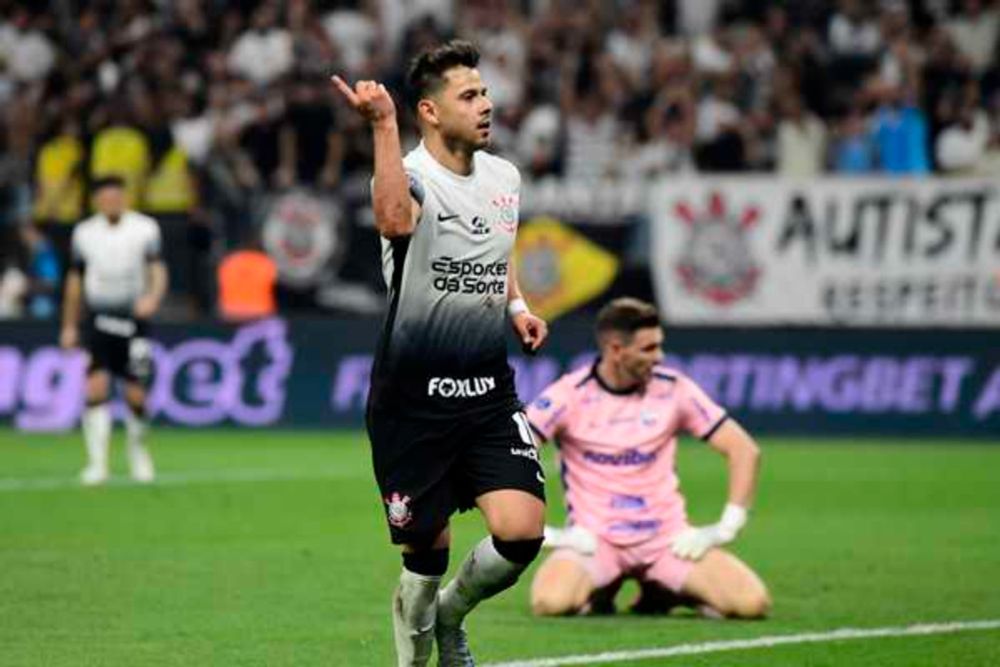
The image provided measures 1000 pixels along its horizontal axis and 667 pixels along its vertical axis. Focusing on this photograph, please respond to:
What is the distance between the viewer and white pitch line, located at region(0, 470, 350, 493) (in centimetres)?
1912

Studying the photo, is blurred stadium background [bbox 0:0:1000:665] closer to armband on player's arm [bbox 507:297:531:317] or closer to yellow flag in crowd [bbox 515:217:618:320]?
yellow flag in crowd [bbox 515:217:618:320]

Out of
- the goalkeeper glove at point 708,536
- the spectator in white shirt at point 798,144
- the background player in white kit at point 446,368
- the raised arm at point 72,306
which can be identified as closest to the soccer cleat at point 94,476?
the raised arm at point 72,306

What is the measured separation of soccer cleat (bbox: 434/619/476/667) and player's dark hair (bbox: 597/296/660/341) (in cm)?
291

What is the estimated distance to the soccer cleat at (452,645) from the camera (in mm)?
9367

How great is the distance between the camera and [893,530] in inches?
661

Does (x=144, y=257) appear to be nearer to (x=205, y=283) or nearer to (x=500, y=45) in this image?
(x=205, y=283)

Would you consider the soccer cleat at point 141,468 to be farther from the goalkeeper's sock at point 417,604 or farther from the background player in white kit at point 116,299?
the goalkeeper's sock at point 417,604

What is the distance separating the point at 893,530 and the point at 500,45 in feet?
40.1

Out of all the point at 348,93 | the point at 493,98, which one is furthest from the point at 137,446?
the point at 348,93

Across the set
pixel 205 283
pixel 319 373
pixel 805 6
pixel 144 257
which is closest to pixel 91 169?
pixel 205 283

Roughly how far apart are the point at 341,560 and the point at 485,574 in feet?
18.0

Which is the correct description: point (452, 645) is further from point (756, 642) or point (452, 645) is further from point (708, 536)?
point (708, 536)

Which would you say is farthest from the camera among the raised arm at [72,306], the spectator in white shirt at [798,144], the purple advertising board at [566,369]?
the spectator in white shirt at [798,144]

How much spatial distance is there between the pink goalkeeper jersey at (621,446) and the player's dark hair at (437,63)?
3.28 metres
